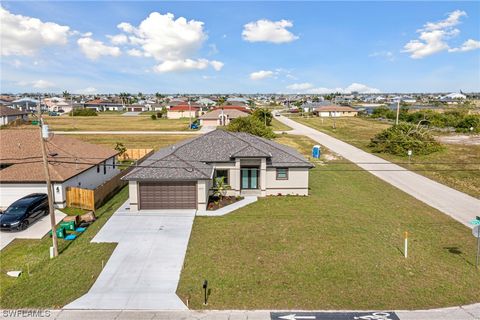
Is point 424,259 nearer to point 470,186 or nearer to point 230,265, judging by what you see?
point 230,265

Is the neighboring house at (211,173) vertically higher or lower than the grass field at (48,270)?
higher

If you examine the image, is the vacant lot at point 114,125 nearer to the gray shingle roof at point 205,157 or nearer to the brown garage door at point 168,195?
the gray shingle roof at point 205,157

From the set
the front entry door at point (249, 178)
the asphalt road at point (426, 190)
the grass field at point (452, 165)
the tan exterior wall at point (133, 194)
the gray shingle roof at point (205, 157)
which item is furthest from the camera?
the grass field at point (452, 165)

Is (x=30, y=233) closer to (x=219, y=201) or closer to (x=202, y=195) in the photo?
(x=202, y=195)

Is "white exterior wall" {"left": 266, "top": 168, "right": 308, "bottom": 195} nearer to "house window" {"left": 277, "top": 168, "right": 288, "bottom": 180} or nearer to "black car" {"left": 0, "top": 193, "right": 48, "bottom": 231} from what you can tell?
"house window" {"left": 277, "top": 168, "right": 288, "bottom": 180}

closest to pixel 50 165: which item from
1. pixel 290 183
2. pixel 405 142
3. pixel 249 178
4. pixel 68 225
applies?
pixel 68 225

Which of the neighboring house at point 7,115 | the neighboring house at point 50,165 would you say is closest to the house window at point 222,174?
the neighboring house at point 50,165
